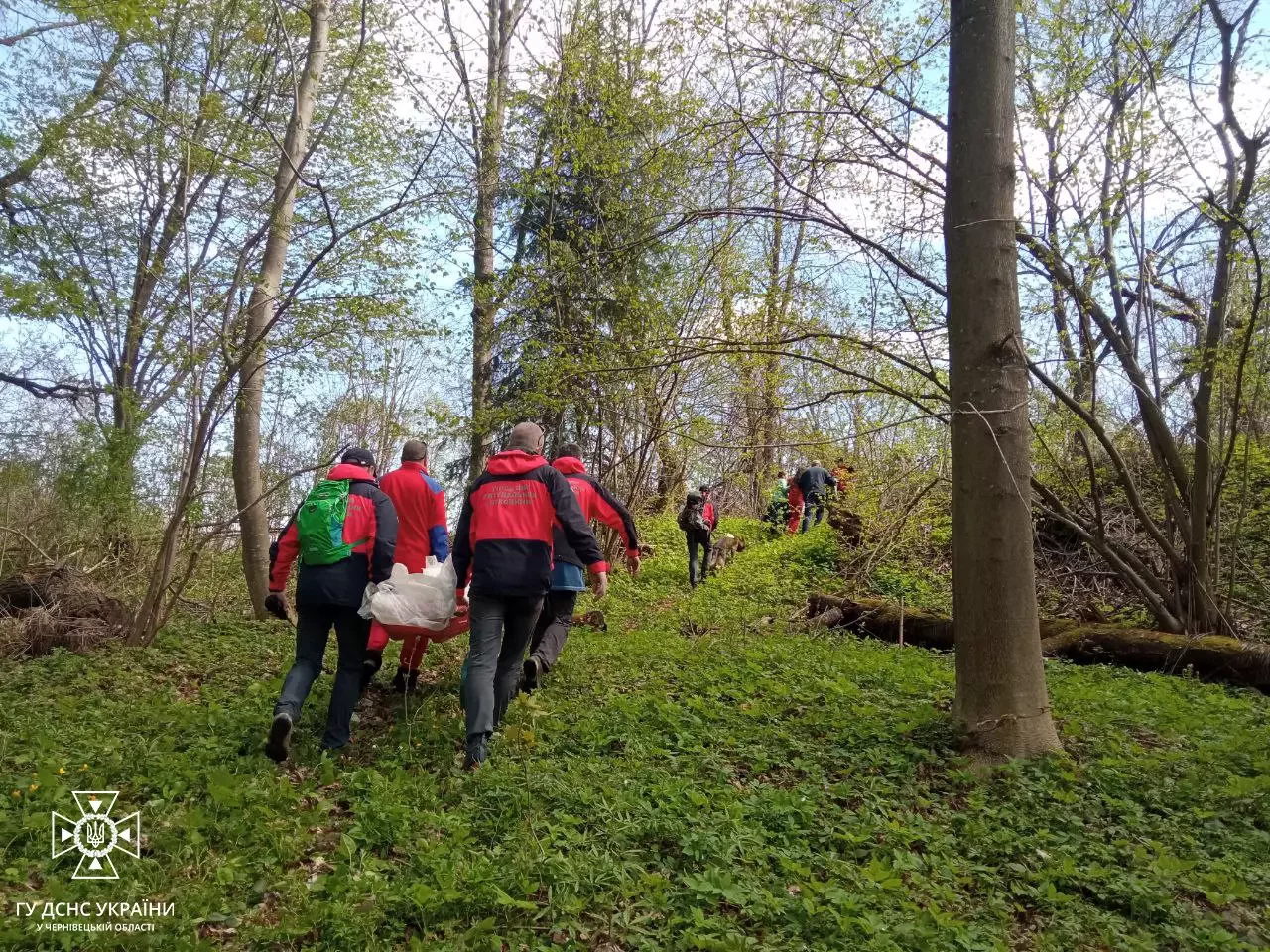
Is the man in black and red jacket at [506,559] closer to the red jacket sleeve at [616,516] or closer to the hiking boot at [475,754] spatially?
the hiking boot at [475,754]

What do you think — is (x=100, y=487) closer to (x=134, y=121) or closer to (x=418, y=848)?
(x=134, y=121)

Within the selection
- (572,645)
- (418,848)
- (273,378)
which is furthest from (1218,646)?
(273,378)

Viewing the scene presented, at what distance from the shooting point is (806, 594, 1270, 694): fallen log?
6965mm

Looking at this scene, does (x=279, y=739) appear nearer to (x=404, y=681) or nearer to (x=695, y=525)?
(x=404, y=681)

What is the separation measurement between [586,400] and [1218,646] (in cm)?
891

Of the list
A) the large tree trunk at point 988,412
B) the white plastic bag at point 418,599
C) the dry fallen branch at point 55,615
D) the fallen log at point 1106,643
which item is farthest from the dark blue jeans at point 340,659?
the fallen log at point 1106,643

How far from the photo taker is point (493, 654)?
15.0ft

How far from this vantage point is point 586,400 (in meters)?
12.5

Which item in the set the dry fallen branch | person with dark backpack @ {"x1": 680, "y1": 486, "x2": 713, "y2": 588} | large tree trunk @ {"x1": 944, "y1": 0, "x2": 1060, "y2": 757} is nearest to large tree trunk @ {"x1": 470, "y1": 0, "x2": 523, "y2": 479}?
person with dark backpack @ {"x1": 680, "y1": 486, "x2": 713, "y2": 588}

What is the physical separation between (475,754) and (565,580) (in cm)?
183

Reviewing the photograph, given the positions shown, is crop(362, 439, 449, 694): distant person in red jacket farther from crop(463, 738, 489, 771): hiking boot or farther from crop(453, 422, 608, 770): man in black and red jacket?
crop(463, 738, 489, 771): hiking boot

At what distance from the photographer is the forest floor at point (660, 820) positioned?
2.75 meters

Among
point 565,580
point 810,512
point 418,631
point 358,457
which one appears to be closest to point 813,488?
point 810,512

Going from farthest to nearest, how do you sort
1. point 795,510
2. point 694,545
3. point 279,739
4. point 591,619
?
point 795,510, point 694,545, point 591,619, point 279,739
